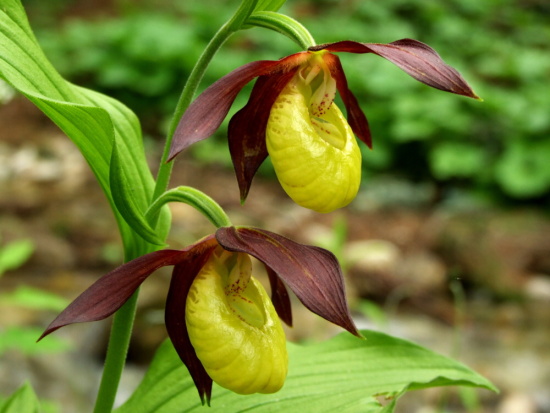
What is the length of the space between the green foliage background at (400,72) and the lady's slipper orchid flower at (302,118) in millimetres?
3498

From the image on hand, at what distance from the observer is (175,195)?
0.90 metres

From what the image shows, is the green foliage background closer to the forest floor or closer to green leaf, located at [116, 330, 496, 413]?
the forest floor

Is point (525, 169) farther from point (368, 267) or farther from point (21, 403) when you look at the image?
point (21, 403)

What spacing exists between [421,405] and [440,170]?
2.09 m

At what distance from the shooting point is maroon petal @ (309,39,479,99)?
797 millimetres

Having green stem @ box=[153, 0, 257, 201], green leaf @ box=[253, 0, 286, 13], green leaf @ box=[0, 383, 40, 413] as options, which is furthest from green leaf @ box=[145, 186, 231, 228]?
green leaf @ box=[0, 383, 40, 413]

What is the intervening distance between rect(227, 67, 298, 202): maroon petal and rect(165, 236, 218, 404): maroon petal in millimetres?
98

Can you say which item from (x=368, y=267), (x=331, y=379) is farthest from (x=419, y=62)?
(x=368, y=267)

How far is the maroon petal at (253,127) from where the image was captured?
0.91 meters

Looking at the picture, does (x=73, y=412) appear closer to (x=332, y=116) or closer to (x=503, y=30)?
(x=332, y=116)

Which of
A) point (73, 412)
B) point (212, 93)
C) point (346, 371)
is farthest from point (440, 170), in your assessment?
point (212, 93)

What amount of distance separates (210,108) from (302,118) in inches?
5.1

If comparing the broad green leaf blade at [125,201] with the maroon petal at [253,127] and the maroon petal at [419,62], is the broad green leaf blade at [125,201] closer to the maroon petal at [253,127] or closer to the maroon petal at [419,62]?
the maroon petal at [253,127]

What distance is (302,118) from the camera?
34.1 inches
